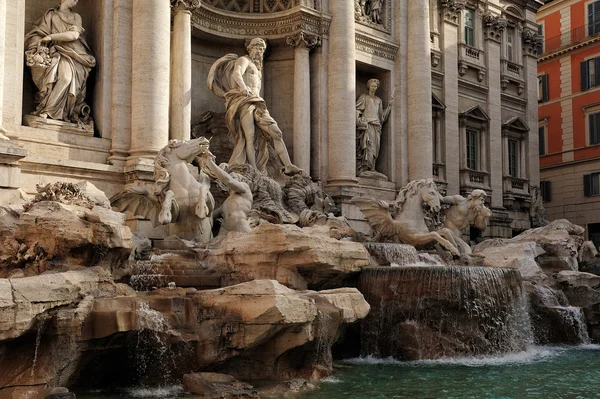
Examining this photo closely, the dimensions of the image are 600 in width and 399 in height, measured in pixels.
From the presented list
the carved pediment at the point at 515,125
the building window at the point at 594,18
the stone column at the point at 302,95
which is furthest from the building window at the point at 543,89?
the stone column at the point at 302,95

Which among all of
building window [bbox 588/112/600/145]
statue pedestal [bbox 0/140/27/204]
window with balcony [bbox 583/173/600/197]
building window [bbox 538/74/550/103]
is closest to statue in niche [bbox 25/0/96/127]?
statue pedestal [bbox 0/140/27/204]

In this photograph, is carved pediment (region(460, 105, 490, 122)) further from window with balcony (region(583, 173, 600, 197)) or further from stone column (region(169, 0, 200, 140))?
stone column (region(169, 0, 200, 140))

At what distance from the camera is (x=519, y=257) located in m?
16.8

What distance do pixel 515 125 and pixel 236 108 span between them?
13927 mm

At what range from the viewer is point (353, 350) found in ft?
39.8

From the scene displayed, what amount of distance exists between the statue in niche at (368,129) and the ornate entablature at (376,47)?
86 cm

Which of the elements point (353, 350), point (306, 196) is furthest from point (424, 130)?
point (353, 350)

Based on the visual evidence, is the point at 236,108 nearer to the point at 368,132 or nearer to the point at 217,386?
the point at 368,132

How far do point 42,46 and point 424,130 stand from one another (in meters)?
11.3

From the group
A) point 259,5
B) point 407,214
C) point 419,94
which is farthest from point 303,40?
point 407,214

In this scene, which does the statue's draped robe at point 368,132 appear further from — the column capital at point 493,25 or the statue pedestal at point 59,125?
the statue pedestal at point 59,125

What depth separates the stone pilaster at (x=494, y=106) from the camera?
2639 cm

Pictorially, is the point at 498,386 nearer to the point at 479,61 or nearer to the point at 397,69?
the point at 397,69

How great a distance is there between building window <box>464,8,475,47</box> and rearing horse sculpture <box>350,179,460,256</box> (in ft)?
37.0
